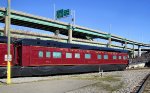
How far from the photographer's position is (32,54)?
27.2 metres

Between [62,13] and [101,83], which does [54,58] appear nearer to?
[101,83]

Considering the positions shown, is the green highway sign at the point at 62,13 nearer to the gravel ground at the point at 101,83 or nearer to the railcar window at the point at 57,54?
the railcar window at the point at 57,54

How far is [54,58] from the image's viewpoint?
98.0 ft

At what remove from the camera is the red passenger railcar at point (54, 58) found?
26.2 meters

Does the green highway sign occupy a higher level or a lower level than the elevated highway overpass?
higher

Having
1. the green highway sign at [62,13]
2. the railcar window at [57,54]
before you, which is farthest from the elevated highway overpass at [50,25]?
the railcar window at [57,54]

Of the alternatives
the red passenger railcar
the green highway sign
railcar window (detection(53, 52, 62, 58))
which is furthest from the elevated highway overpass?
railcar window (detection(53, 52, 62, 58))

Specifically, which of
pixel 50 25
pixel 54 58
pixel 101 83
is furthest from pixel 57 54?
pixel 50 25

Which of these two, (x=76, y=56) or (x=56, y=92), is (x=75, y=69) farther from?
(x=56, y=92)

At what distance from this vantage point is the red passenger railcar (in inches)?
1032

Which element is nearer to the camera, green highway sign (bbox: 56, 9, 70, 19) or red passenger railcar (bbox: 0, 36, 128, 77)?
red passenger railcar (bbox: 0, 36, 128, 77)

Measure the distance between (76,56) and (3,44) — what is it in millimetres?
10342

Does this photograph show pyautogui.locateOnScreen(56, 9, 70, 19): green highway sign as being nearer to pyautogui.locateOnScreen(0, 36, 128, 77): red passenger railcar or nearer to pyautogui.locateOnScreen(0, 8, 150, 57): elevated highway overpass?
pyautogui.locateOnScreen(0, 8, 150, 57): elevated highway overpass

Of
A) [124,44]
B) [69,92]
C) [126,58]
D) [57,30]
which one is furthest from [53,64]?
[124,44]
